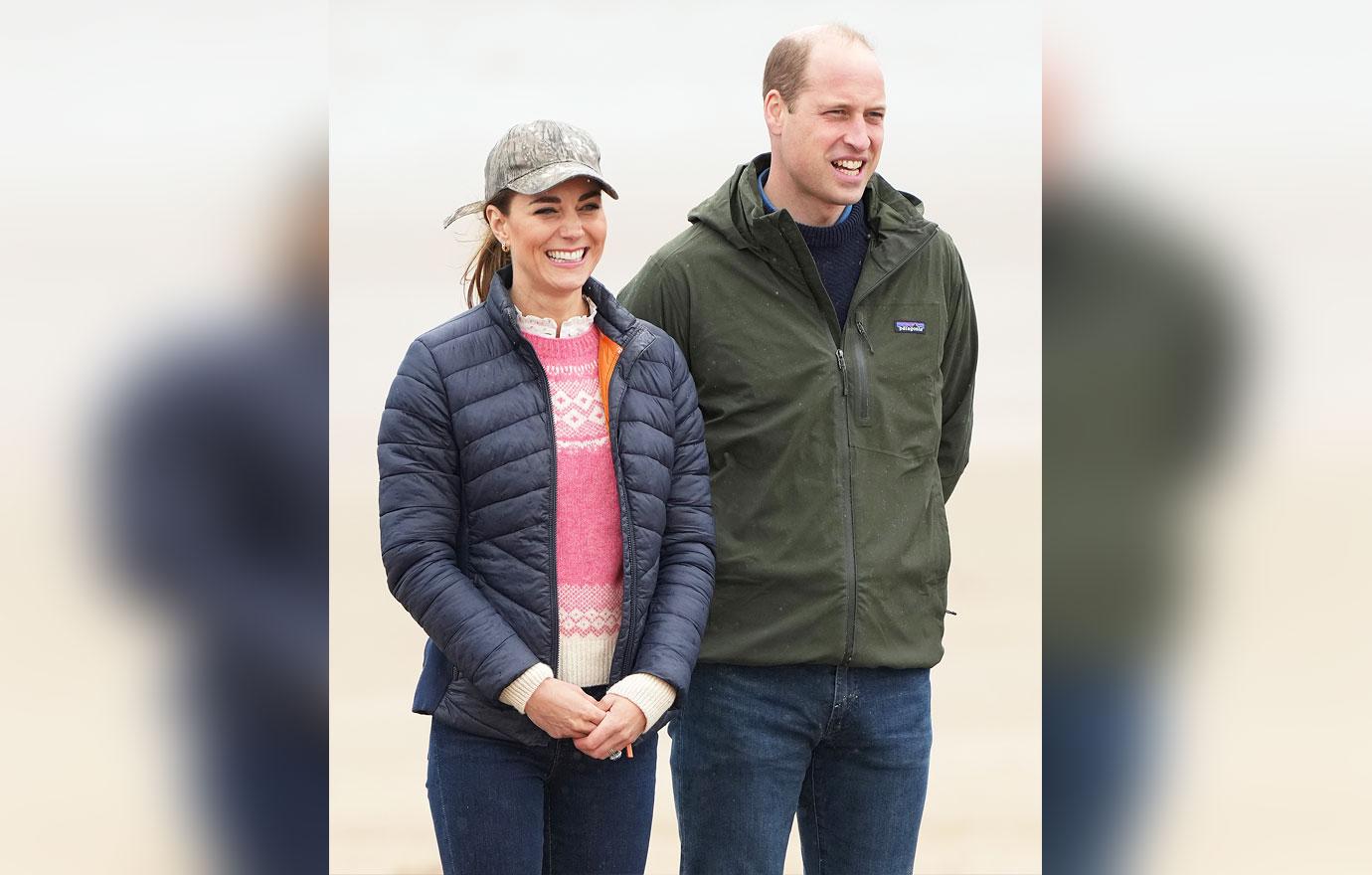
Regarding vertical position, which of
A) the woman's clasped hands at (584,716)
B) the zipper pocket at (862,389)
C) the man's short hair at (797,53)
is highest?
the man's short hair at (797,53)

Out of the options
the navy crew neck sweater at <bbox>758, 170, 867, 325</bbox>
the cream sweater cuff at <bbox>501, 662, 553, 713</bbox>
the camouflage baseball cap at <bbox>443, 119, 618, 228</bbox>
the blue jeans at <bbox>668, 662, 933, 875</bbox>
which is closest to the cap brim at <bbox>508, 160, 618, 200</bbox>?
the camouflage baseball cap at <bbox>443, 119, 618, 228</bbox>

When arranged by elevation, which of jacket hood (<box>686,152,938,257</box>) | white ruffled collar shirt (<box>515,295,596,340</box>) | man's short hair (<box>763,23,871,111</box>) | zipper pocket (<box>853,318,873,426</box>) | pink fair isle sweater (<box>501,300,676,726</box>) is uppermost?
man's short hair (<box>763,23,871,111</box>)

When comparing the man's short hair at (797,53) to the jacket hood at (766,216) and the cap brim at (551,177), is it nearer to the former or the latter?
the jacket hood at (766,216)

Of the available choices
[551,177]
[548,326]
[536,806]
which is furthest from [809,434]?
[536,806]

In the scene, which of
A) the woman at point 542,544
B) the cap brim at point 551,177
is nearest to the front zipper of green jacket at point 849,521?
the woman at point 542,544

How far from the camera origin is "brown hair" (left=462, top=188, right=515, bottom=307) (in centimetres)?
208

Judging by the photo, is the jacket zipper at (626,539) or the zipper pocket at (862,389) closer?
the jacket zipper at (626,539)

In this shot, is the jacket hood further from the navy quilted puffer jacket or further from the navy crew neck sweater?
the navy quilted puffer jacket

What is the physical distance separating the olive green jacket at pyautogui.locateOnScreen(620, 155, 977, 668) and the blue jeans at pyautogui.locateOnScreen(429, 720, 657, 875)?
0.25 m

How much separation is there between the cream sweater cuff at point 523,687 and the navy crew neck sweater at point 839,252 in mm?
699

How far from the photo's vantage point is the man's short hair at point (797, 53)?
7.14ft
